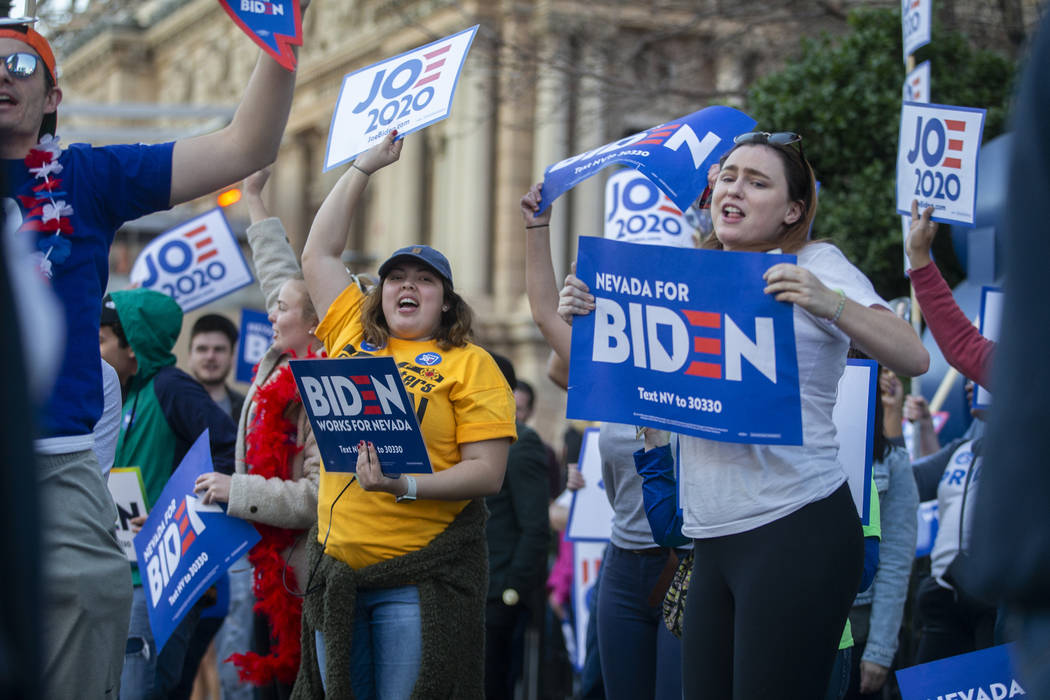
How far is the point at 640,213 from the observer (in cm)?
704

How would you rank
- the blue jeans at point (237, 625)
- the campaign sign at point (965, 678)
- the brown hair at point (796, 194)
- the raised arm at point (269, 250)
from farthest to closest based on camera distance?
1. the blue jeans at point (237, 625)
2. the raised arm at point (269, 250)
3. the campaign sign at point (965, 678)
4. the brown hair at point (796, 194)

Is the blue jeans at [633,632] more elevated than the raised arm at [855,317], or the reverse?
the raised arm at [855,317]

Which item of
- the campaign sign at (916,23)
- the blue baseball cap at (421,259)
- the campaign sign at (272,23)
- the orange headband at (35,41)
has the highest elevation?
the campaign sign at (916,23)

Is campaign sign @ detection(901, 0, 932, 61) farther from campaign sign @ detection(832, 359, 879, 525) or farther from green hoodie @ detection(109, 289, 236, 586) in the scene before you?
green hoodie @ detection(109, 289, 236, 586)

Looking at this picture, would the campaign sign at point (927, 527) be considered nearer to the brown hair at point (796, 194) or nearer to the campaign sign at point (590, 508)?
the campaign sign at point (590, 508)

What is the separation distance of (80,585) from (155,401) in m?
2.74


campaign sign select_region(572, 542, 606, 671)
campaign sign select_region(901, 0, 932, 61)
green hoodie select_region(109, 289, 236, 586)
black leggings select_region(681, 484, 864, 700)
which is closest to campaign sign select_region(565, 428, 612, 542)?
campaign sign select_region(572, 542, 606, 671)

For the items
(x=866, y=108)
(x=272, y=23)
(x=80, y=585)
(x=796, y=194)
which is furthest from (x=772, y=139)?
(x=866, y=108)

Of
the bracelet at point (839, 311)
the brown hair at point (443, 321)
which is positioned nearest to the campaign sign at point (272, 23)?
the brown hair at point (443, 321)

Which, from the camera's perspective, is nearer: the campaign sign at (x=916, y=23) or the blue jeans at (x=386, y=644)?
the blue jeans at (x=386, y=644)

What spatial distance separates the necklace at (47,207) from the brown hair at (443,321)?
1.27m

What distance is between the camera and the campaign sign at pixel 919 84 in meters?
7.18

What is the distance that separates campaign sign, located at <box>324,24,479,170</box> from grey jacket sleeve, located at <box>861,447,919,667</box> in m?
2.09

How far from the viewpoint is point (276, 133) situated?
3154 mm
